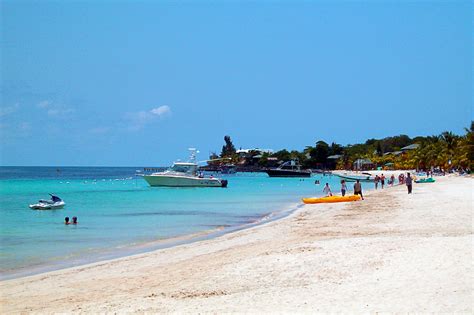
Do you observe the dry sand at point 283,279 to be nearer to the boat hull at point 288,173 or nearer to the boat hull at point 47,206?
the boat hull at point 47,206

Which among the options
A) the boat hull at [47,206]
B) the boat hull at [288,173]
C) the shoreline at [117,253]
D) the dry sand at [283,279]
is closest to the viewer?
the dry sand at [283,279]

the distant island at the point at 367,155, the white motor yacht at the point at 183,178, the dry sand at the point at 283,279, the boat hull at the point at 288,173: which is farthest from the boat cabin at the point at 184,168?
the boat hull at the point at 288,173

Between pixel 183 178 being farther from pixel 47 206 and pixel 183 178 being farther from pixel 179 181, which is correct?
pixel 47 206

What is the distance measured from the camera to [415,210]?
23297 millimetres

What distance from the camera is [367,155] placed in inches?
5659

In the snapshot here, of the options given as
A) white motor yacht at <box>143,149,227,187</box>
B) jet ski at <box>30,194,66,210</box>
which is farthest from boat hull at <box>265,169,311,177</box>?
jet ski at <box>30,194,66,210</box>

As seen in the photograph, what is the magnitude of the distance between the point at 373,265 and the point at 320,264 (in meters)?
1.02

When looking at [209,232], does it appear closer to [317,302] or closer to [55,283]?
[55,283]

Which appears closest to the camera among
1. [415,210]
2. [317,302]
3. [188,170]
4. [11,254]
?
[317,302]

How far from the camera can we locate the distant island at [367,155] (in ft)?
300

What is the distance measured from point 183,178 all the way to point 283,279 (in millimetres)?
58788

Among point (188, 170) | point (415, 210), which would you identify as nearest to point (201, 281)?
point (415, 210)

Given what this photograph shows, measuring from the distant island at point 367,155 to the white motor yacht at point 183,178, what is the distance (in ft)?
108

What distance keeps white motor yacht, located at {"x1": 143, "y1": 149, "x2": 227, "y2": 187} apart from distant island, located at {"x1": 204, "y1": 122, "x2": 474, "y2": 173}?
3282 cm
